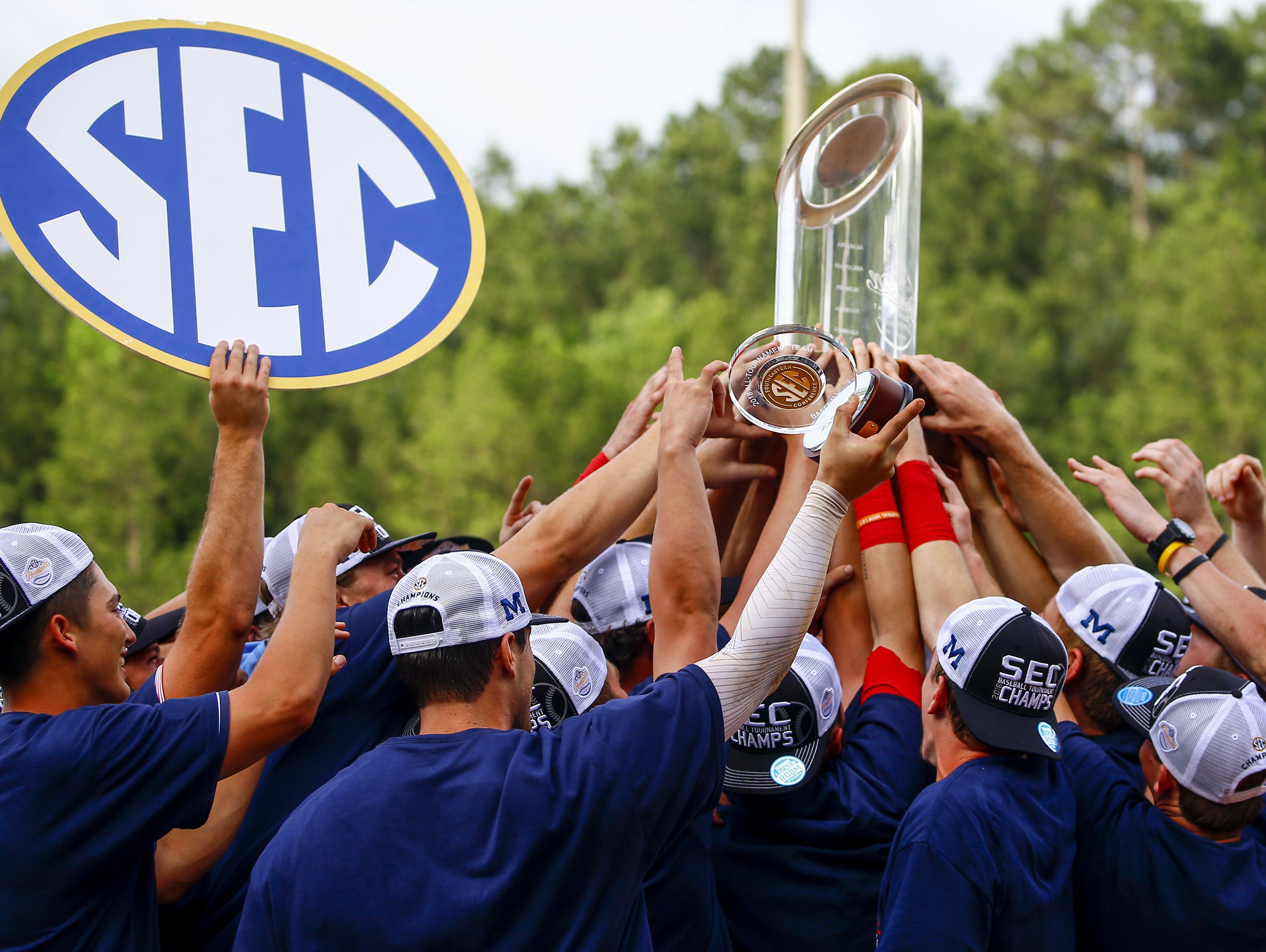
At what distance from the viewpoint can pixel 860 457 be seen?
237 cm

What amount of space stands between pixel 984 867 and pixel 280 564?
6.61 feet

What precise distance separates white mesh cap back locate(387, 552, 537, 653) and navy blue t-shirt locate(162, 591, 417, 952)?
39cm

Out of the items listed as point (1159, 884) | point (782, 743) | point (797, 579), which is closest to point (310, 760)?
point (782, 743)

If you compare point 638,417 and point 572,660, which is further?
point 638,417

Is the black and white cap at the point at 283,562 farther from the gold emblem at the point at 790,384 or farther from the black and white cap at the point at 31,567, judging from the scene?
the gold emblem at the point at 790,384

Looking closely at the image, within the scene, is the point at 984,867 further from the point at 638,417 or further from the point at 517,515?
the point at 517,515

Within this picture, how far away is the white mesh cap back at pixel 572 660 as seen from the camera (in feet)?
9.32

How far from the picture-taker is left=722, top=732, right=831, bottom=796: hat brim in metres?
2.78

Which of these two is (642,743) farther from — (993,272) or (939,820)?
(993,272)

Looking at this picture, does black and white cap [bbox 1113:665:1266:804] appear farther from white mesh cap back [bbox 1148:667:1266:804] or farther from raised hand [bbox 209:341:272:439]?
raised hand [bbox 209:341:272:439]

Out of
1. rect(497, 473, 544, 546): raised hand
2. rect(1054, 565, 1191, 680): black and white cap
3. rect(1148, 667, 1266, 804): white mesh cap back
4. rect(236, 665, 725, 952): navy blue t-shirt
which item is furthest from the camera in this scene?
rect(497, 473, 544, 546): raised hand

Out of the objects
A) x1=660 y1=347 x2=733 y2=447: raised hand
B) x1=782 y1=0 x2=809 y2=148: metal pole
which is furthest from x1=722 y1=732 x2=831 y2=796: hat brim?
x1=782 y1=0 x2=809 y2=148: metal pole

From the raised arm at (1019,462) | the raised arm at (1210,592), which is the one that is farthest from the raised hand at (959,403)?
the raised arm at (1210,592)

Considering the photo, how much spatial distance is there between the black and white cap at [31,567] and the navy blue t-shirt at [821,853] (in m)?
1.66
